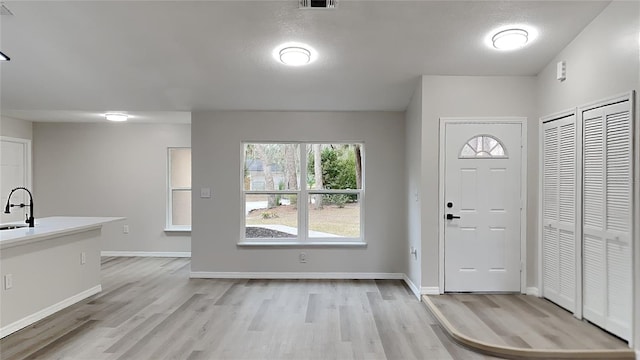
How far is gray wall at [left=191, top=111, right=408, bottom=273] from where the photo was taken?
5.20 m

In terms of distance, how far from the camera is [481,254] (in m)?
4.16

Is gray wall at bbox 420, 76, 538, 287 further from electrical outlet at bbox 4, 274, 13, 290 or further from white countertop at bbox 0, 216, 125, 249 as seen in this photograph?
electrical outlet at bbox 4, 274, 13, 290

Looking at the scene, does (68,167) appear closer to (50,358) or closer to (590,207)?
(50,358)

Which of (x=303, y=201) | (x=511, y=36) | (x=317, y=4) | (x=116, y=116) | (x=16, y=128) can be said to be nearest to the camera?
(x=317, y=4)

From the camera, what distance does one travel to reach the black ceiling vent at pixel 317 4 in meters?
3.03

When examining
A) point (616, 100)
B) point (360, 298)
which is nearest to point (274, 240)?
point (360, 298)

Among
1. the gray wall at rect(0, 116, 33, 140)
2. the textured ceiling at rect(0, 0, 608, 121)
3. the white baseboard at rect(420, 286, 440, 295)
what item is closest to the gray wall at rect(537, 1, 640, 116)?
the textured ceiling at rect(0, 0, 608, 121)

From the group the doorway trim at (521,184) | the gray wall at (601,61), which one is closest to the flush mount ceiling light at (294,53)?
the doorway trim at (521,184)

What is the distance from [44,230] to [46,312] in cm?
80

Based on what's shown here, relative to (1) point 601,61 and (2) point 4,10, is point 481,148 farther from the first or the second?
(2) point 4,10

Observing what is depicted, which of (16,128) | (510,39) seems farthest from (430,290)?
(16,128)

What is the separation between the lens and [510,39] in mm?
3441

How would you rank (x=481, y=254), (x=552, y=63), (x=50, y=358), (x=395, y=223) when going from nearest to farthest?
(x=50, y=358) → (x=552, y=63) → (x=481, y=254) → (x=395, y=223)

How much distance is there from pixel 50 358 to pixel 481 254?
398 centimetres
